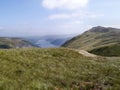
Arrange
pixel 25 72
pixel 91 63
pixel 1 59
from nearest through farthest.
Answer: pixel 25 72, pixel 1 59, pixel 91 63

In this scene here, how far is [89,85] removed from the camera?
19281mm

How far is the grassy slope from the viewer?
18.0 meters

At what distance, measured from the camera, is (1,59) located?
26625mm

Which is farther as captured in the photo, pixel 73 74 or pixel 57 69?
pixel 57 69

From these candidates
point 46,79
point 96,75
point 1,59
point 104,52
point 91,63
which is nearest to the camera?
point 46,79

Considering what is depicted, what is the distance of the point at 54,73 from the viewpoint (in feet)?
75.2

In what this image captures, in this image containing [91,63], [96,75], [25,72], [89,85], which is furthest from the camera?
[91,63]

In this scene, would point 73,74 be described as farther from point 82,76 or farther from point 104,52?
point 104,52

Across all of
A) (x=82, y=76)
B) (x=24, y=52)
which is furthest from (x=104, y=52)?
(x=82, y=76)

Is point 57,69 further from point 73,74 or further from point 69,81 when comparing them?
point 69,81

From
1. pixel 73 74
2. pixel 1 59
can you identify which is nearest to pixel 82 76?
pixel 73 74

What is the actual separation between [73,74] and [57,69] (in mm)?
2113

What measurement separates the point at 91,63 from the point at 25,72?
32.7 feet

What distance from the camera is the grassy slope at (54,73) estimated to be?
1800cm
